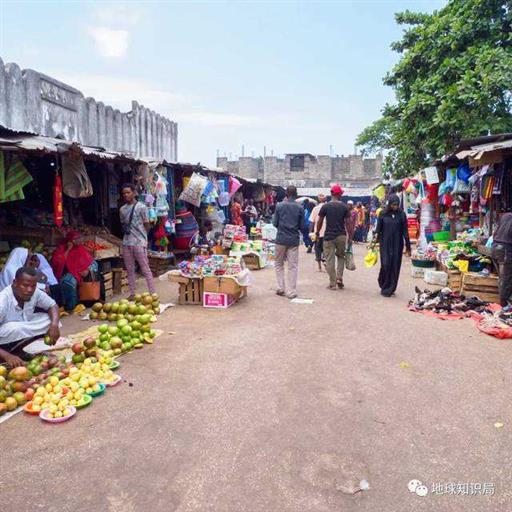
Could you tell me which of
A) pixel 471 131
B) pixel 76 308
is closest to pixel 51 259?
pixel 76 308

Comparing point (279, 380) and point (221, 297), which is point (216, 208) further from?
point (279, 380)

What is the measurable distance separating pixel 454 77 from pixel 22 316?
1320cm

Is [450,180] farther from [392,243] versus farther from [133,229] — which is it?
[133,229]

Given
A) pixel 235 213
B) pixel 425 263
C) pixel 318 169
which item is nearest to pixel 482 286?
pixel 425 263

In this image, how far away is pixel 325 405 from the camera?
14.0 feet

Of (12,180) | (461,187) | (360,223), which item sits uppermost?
(461,187)

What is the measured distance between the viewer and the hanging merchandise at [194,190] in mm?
12297

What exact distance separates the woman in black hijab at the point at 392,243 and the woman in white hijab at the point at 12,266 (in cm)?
642

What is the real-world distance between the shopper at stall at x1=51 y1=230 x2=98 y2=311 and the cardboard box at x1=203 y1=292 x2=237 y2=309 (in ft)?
6.70

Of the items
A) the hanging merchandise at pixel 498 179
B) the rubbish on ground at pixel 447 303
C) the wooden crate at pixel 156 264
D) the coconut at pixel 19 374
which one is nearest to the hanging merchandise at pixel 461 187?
the hanging merchandise at pixel 498 179

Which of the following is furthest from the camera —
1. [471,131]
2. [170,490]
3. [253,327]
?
[471,131]

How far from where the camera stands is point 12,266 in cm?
605

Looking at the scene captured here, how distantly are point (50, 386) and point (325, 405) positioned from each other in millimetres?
2553

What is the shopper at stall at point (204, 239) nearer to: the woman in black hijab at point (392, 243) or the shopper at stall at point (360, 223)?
the woman in black hijab at point (392, 243)
